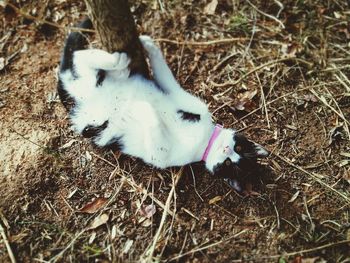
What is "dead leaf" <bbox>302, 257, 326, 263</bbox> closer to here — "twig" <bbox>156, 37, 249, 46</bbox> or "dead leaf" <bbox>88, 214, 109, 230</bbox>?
"dead leaf" <bbox>88, 214, 109, 230</bbox>

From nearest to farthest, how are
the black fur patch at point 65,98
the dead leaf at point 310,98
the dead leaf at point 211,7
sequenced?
the black fur patch at point 65,98, the dead leaf at point 310,98, the dead leaf at point 211,7

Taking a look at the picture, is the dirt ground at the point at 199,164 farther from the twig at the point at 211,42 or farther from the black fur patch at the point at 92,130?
the black fur patch at the point at 92,130

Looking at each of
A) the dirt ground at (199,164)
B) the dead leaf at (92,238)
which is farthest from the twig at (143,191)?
the dead leaf at (92,238)

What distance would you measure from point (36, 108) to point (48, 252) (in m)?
1.18

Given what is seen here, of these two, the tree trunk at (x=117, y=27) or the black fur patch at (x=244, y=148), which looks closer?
the tree trunk at (x=117, y=27)

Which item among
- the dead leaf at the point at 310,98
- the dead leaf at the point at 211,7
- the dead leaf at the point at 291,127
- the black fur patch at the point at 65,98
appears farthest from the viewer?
the dead leaf at the point at 211,7

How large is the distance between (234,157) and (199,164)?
392mm

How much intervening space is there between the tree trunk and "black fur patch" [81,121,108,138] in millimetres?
458

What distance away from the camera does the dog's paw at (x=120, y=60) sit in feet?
8.41

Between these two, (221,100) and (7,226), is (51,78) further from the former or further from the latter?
(221,100)

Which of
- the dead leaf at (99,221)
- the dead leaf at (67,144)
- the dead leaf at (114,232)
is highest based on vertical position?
the dead leaf at (67,144)

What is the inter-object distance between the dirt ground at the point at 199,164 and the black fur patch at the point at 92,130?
0.16 meters

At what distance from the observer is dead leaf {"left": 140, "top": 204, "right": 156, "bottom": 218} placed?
2.62 metres

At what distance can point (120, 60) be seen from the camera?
2.57 meters
